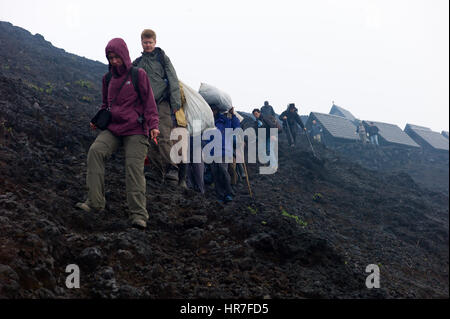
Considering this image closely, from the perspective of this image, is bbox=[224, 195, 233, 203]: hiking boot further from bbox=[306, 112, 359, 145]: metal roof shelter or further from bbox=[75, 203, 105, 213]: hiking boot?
bbox=[306, 112, 359, 145]: metal roof shelter

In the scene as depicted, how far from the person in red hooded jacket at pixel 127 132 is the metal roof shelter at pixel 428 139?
33.3 m

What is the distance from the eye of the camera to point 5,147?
5.46 m

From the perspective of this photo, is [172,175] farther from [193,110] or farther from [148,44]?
[148,44]

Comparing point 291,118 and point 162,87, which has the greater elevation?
point 291,118

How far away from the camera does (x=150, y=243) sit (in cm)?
409

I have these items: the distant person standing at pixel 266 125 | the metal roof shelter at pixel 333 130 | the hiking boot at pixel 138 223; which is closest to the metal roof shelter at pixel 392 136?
the metal roof shelter at pixel 333 130

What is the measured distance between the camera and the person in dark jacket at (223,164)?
6961mm

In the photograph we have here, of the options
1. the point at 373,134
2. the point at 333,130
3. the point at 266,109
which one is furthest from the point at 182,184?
the point at 373,134

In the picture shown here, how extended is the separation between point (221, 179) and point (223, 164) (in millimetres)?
288

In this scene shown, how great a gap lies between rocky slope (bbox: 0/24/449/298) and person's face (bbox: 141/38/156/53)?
203 centimetres

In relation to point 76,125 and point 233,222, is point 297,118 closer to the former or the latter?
point 76,125

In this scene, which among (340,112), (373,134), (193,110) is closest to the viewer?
(193,110)

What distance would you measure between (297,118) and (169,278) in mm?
13106
